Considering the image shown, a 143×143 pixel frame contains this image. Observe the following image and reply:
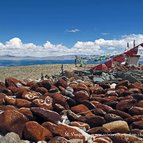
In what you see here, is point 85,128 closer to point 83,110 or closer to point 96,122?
point 96,122

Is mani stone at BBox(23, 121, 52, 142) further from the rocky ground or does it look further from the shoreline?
the shoreline

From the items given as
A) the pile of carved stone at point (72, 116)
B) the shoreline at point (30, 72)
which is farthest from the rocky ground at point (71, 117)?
the shoreline at point (30, 72)

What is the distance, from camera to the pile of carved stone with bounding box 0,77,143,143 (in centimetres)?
680

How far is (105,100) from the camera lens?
9.95 meters

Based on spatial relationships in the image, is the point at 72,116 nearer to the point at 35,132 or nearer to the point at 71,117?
the point at 71,117

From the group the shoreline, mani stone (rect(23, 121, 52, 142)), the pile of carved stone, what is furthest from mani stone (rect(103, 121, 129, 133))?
the shoreline

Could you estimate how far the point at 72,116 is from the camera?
8172mm

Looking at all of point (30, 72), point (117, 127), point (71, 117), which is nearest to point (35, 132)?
point (71, 117)

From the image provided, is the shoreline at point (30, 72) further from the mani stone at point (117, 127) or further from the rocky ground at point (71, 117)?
the mani stone at point (117, 127)

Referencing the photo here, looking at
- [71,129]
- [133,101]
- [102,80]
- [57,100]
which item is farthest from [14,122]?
[102,80]

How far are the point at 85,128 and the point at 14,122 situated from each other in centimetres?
141

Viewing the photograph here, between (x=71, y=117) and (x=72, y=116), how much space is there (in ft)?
0.10

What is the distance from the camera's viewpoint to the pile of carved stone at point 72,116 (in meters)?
6.80

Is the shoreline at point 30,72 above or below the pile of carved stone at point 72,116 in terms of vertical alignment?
below
